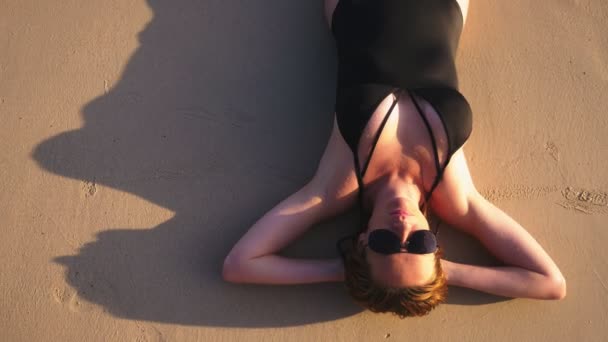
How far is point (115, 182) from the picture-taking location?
2723 millimetres

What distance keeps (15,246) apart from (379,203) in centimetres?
174

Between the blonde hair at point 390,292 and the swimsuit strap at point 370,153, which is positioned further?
the swimsuit strap at point 370,153

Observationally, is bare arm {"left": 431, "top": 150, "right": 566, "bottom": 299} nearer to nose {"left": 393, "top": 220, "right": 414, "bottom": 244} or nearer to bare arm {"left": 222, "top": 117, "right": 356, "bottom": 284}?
nose {"left": 393, "top": 220, "right": 414, "bottom": 244}

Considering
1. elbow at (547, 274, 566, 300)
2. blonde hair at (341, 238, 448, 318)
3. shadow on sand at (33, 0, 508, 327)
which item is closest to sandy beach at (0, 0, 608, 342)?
shadow on sand at (33, 0, 508, 327)

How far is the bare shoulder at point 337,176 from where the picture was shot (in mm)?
Result: 2432

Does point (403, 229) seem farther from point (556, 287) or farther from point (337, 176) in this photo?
point (556, 287)

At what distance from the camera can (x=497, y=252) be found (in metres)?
2.47

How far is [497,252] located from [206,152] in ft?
4.78

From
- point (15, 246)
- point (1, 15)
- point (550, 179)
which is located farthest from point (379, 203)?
point (1, 15)

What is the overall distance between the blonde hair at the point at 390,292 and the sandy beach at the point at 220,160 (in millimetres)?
337

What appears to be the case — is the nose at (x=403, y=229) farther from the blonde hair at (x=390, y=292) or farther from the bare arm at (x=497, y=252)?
the bare arm at (x=497, y=252)

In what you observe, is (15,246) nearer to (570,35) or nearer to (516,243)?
(516,243)

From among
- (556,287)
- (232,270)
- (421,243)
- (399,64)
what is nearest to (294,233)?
(232,270)

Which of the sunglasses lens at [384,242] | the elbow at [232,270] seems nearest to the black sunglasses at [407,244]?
the sunglasses lens at [384,242]
